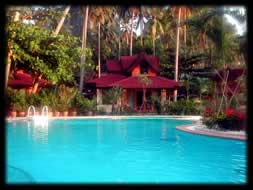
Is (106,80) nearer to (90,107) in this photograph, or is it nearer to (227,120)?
(90,107)

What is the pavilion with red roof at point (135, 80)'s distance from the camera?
29.3 metres

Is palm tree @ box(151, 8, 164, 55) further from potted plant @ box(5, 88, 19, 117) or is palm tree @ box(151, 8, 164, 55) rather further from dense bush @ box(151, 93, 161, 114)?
potted plant @ box(5, 88, 19, 117)

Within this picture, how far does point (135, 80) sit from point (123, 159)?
2116cm

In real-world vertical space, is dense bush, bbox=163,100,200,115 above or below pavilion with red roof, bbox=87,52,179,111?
below

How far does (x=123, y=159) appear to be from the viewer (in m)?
9.27

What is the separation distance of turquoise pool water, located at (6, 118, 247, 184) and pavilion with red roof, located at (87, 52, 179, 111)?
14932 millimetres

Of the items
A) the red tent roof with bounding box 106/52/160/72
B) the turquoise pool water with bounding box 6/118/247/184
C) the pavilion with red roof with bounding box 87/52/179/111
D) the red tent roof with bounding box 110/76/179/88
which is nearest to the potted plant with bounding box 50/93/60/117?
the pavilion with red roof with bounding box 87/52/179/111

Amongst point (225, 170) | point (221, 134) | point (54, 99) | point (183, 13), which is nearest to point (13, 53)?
point (225, 170)

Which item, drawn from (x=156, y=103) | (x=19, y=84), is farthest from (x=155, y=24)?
(x=19, y=84)

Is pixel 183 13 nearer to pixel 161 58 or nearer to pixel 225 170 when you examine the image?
pixel 161 58

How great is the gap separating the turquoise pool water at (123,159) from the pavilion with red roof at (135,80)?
1493 cm

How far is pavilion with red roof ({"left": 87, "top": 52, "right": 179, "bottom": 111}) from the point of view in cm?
2927

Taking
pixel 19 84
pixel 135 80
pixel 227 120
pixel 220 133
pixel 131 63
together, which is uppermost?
pixel 131 63
